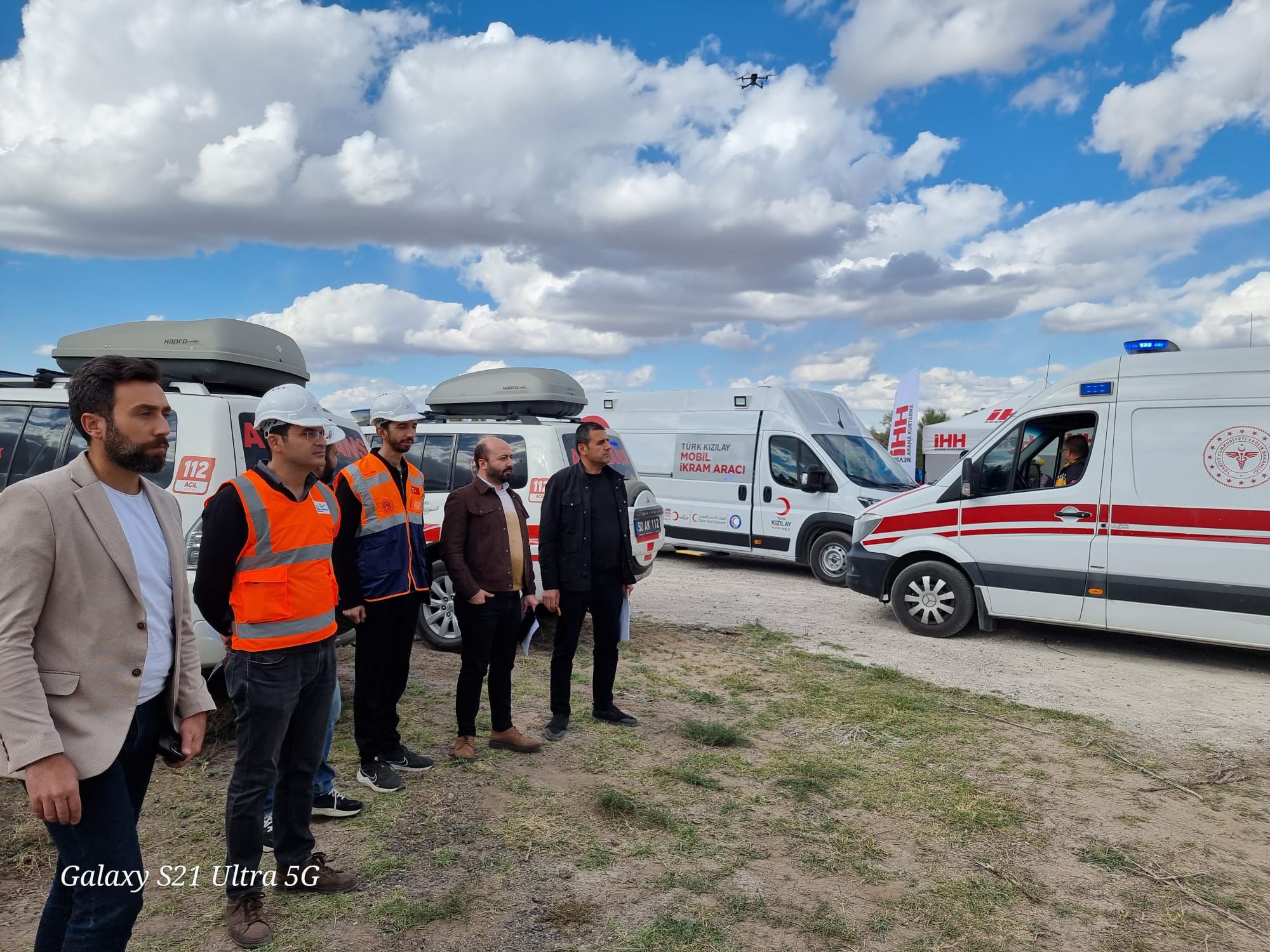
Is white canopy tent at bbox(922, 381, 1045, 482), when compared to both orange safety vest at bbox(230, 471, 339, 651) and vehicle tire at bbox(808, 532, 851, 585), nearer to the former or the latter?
vehicle tire at bbox(808, 532, 851, 585)

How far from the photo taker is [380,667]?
409cm

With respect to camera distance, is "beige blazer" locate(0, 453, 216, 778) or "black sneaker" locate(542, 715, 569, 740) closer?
"beige blazer" locate(0, 453, 216, 778)

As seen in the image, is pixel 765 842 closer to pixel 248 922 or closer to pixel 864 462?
pixel 248 922

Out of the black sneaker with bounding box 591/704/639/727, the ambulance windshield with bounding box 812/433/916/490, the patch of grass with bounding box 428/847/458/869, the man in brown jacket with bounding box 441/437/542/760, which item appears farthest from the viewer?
the ambulance windshield with bounding box 812/433/916/490

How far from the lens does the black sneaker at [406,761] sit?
4.31 metres

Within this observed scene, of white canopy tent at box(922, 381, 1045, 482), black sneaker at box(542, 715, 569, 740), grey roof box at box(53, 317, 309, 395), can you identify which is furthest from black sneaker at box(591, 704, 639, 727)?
white canopy tent at box(922, 381, 1045, 482)

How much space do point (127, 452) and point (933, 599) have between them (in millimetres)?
7444

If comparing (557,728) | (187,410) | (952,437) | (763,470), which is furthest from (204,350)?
(952,437)

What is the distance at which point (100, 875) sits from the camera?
2.06m

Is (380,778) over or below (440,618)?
below

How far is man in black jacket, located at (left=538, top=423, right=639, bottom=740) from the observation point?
5.03 meters

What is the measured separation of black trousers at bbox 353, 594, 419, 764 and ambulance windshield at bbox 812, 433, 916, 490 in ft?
25.4

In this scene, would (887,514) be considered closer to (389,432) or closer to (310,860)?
(389,432)

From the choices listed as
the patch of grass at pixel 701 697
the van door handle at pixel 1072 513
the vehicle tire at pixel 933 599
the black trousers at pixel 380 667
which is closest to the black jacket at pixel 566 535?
the black trousers at pixel 380 667
